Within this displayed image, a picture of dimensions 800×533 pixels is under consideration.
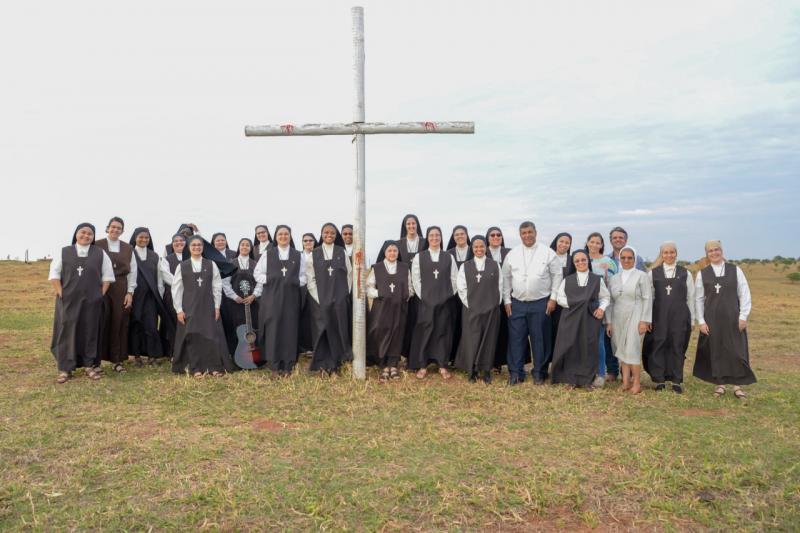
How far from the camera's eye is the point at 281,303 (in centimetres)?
770

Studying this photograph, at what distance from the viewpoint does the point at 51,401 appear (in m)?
6.26

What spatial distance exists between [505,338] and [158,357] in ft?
16.2

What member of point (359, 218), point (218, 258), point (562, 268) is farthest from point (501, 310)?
point (218, 258)

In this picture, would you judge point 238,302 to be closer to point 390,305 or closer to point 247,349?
point 247,349

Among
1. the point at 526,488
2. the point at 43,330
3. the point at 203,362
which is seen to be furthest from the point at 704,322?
the point at 43,330

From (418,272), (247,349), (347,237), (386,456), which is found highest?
(347,237)

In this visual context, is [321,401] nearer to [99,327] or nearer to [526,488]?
[526,488]

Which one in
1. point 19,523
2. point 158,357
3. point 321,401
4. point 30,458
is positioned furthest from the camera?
point 158,357

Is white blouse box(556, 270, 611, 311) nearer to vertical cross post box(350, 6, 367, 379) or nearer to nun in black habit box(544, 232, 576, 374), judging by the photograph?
nun in black habit box(544, 232, 576, 374)

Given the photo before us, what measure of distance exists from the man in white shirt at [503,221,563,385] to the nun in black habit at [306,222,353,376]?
82.0 inches

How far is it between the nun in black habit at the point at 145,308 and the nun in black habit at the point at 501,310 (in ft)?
15.1

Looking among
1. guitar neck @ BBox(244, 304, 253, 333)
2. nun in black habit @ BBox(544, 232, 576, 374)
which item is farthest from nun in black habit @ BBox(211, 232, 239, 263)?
nun in black habit @ BBox(544, 232, 576, 374)

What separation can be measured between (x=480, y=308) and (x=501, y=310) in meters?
0.52

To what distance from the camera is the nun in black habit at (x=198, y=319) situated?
7594 mm
